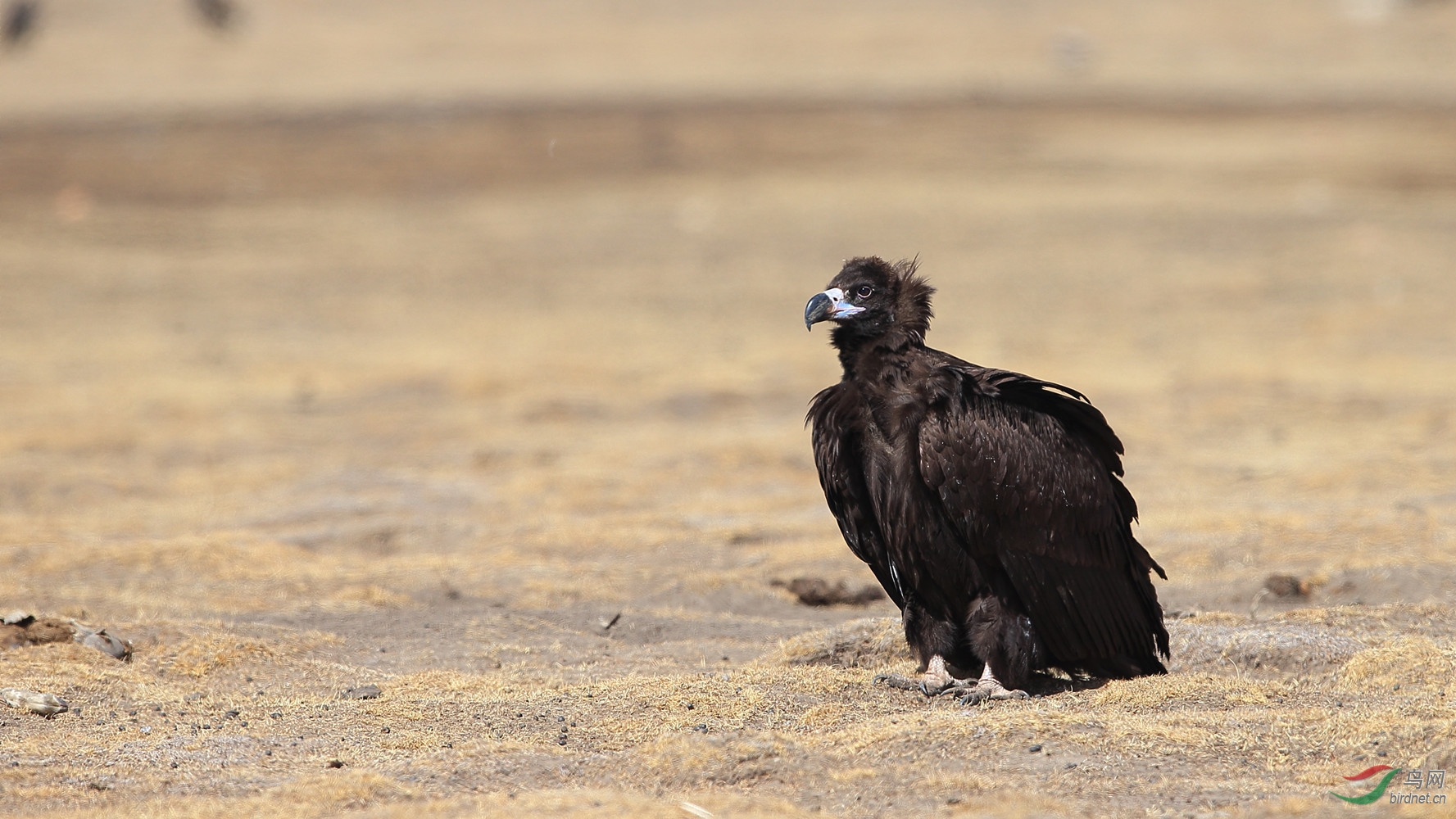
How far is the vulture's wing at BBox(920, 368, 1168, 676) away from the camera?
6.53m

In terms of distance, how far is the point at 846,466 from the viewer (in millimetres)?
6746

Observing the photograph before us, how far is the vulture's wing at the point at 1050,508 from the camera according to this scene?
6527 mm

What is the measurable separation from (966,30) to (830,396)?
115 ft

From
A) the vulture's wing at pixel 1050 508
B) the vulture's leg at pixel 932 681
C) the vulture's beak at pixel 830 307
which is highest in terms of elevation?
the vulture's beak at pixel 830 307

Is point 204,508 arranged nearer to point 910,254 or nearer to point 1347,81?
point 910,254

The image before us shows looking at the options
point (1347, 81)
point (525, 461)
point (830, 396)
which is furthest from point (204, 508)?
point (1347, 81)

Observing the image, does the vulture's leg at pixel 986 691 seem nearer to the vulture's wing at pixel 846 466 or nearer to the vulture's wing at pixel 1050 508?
the vulture's wing at pixel 1050 508

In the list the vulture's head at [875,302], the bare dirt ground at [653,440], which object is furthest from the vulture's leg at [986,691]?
the vulture's head at [875,302]

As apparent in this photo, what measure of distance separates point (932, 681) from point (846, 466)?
105cm

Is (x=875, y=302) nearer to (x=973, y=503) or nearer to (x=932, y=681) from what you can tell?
(x=973, y=503)

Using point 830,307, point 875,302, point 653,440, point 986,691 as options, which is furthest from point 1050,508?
point 653,440

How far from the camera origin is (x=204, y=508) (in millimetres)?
12586

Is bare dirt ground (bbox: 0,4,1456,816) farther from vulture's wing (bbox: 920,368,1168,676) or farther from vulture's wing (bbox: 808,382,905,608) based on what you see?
vulture's wing (bbox: 808,382,905,608)

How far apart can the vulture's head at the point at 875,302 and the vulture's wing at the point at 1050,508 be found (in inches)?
15.5
